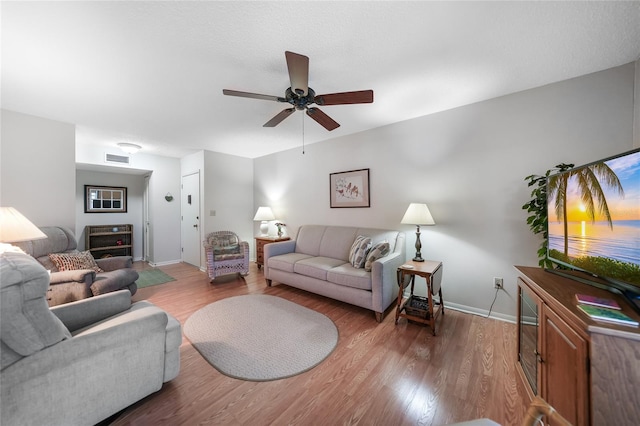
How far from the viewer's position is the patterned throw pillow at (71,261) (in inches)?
99.0

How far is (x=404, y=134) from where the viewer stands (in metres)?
3.03

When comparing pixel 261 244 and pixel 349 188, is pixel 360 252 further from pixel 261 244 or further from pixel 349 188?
pixel 261 244

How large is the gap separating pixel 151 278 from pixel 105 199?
8.56 ft

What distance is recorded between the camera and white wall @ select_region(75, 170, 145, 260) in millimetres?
4727

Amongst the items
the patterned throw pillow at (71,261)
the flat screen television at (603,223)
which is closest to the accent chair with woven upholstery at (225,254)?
the patterned throw pillow at (71,261)

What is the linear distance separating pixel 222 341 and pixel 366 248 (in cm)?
181

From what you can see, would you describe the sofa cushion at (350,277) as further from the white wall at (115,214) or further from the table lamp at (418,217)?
the white wall at (115,214)

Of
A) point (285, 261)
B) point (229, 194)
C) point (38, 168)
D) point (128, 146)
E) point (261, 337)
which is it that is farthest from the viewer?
point (229, 194)

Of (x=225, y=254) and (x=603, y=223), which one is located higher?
(x=603, y=223)

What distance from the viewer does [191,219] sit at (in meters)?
4.82

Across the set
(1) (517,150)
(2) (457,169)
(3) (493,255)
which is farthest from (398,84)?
(3) (493,255)

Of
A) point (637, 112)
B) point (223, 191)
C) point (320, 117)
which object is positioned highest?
point (320, 117)

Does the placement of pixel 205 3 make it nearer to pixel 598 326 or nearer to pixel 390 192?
pixel 598 326

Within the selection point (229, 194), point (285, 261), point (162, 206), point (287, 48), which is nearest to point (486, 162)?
point (287, 48)
